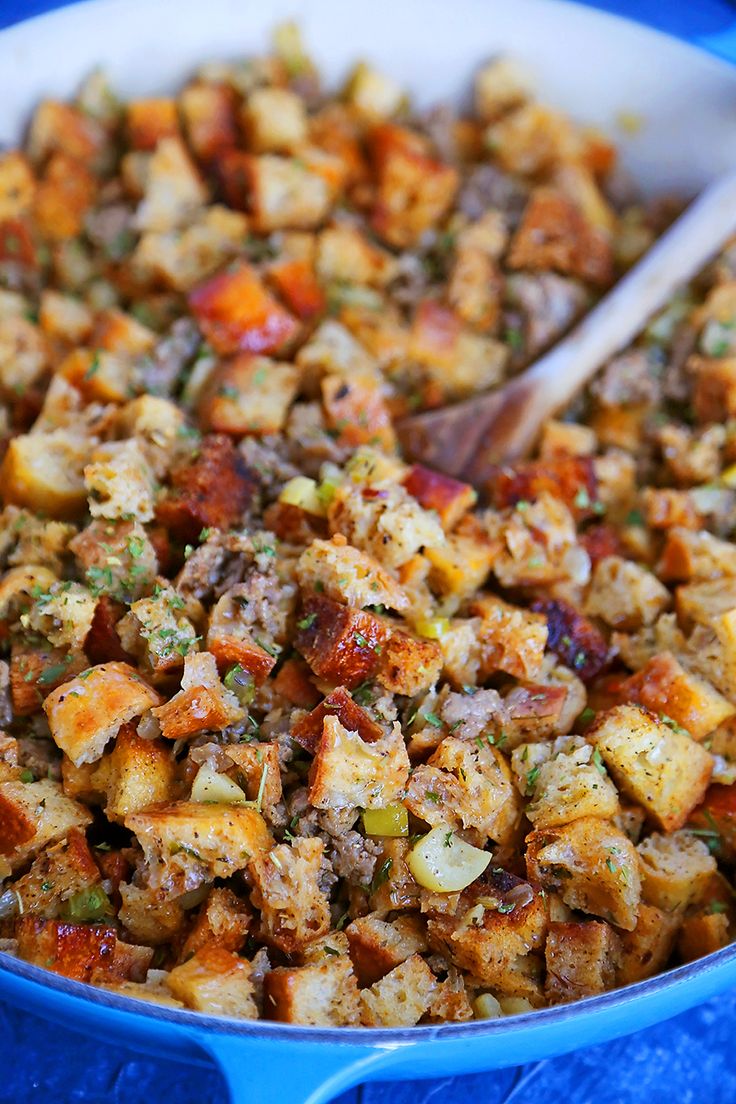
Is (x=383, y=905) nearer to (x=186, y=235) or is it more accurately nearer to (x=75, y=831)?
(x=75, y=831)

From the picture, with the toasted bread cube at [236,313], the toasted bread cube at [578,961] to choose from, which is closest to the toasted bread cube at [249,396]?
the toasted bread cube at [236,313]

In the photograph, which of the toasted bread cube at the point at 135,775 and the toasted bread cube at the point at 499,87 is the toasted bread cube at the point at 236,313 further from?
the toasted bread cube at the point at 135,775


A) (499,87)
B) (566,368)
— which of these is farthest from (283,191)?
(566,368)

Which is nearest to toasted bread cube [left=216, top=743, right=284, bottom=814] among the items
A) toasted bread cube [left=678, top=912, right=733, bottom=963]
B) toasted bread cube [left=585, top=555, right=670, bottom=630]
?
toasted bread cube [left=678, top=912, right=733, bottom=963]

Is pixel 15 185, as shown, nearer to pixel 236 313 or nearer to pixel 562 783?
pixel 236 313

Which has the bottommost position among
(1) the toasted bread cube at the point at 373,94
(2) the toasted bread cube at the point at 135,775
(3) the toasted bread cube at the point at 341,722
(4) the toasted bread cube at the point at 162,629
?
(3) the toasted bread cube at the point at 341,722
